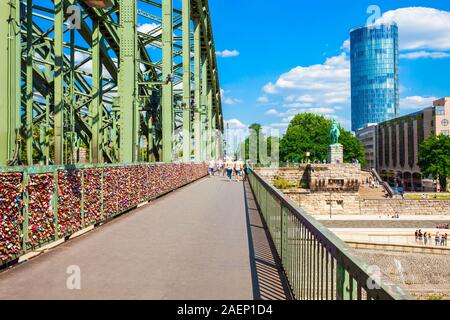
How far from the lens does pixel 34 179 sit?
649 centimetres

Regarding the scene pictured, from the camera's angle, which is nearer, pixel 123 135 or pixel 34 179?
pixel 34 179

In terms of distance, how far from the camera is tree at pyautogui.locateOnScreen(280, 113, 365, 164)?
8319 cm

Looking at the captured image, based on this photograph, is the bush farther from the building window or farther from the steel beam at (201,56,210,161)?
the building window

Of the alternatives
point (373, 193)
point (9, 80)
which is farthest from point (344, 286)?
point (373, 193)

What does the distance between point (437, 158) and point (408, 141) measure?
28.6 meters

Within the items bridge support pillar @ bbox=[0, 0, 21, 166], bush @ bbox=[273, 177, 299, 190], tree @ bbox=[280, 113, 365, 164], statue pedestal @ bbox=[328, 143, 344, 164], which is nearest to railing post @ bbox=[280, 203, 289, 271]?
bridge support pillar @ bbox=[0, 0, 21, 166]

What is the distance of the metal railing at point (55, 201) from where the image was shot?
18.9 feet

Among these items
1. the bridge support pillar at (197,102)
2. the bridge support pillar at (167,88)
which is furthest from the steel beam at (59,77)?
the bridge support pillar at (197,102)

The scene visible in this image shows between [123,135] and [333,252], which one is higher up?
[123,135]

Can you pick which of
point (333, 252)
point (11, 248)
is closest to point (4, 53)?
point (11, 248)

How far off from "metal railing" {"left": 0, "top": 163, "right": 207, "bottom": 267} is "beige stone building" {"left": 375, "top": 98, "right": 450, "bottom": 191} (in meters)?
78.8

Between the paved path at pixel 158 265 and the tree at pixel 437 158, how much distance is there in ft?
212
